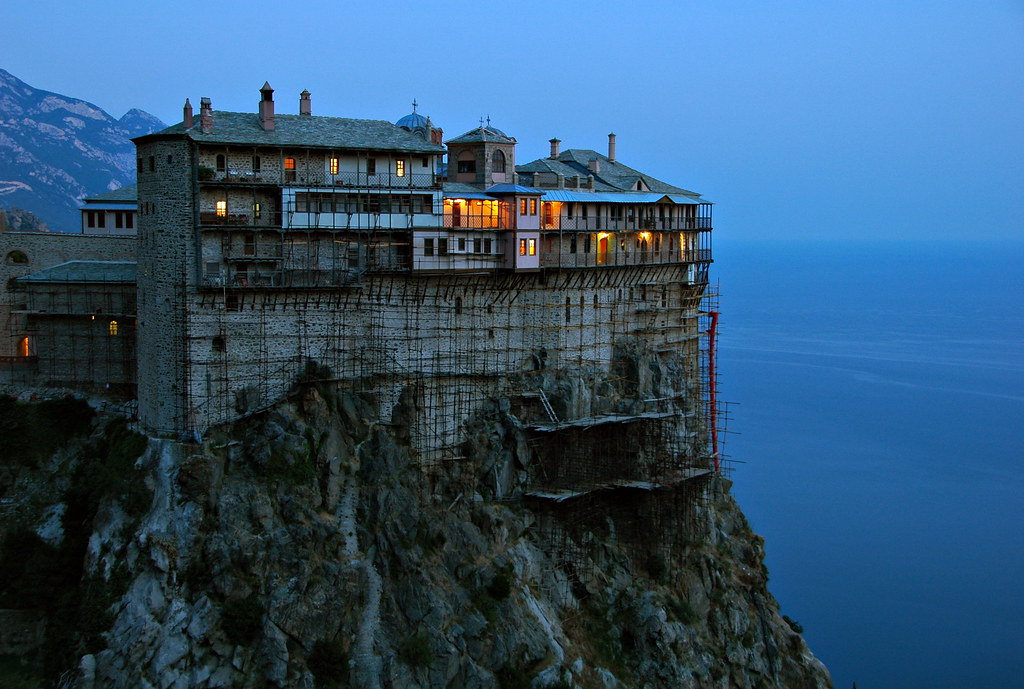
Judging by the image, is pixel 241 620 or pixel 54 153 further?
pixel 54 153

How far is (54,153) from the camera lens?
165 metres

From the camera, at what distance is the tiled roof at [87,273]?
174ft

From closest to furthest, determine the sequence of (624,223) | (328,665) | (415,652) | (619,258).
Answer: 1. (328,665)
2. (415,652)
3. (619,258)
4. (624,223)

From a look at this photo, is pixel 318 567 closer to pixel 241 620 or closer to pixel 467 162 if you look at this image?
pixel 241 620

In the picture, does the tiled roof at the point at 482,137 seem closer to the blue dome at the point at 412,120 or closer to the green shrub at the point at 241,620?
the blue dome at the point at 412,120

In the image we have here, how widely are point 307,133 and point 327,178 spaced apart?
2089 mm

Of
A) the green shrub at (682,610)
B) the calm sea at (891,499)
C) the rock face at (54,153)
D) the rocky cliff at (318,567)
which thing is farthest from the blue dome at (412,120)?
the rock face at (54,153)

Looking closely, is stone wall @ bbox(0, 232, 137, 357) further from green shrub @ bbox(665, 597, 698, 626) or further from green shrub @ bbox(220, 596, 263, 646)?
green shrub @ bbox(665, 597, 698, 626)

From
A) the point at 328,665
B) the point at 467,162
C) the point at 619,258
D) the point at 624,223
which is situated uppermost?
the point at 467,162

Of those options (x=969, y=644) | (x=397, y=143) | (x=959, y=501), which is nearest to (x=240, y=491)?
(x=397, y=143)

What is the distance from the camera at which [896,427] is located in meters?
122

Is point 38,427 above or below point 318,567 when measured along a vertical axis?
above

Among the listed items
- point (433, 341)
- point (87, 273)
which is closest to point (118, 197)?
point (87, 273)

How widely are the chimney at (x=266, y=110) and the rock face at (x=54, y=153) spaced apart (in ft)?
331
